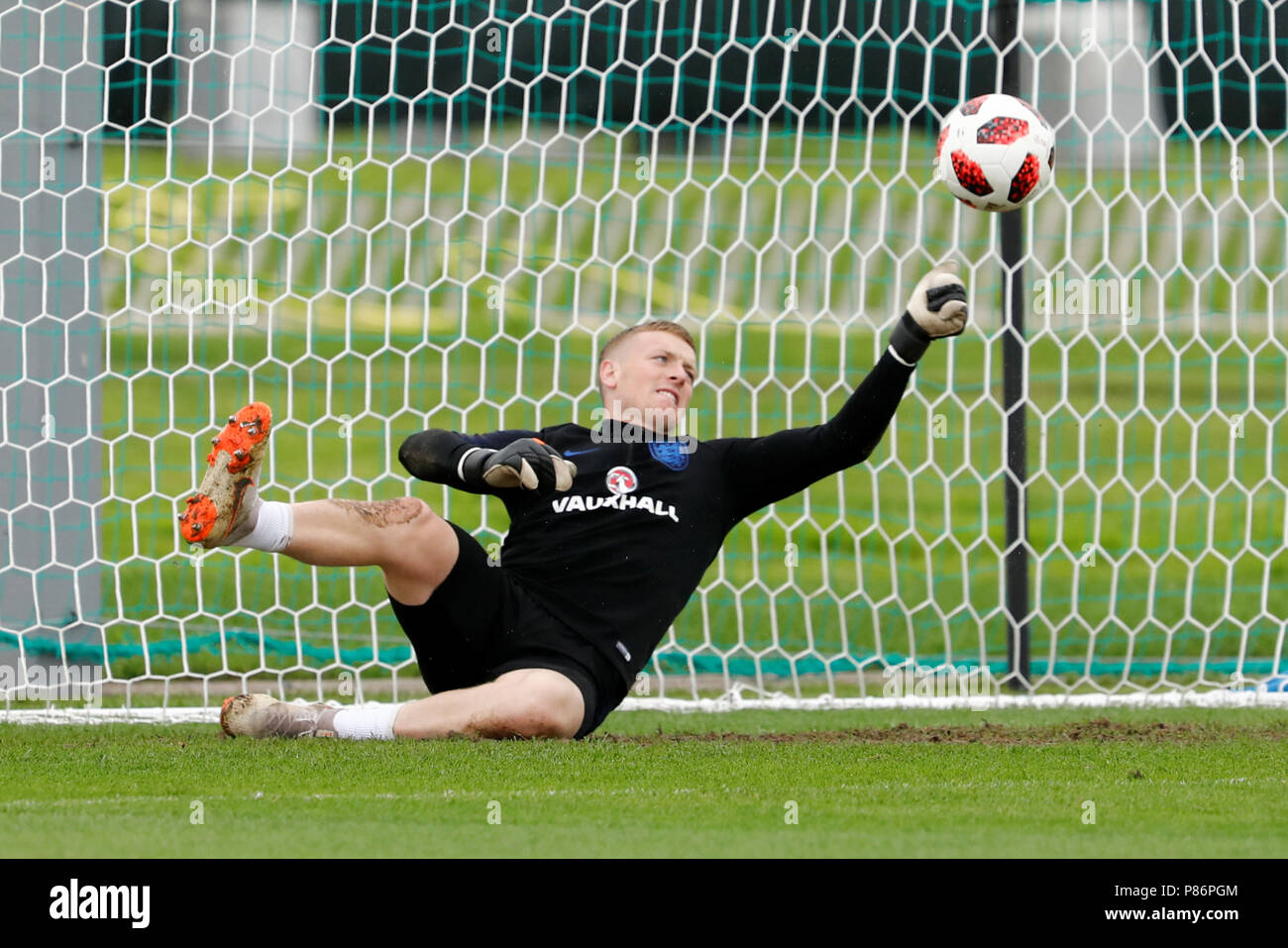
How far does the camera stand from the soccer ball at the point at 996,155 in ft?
18.5

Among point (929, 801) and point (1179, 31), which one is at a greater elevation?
point (1179, 31)

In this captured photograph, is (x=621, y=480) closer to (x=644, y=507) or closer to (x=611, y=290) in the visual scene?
(x=644, y=507)

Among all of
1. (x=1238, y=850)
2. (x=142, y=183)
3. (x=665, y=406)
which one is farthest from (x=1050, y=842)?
(x=142, y=183)

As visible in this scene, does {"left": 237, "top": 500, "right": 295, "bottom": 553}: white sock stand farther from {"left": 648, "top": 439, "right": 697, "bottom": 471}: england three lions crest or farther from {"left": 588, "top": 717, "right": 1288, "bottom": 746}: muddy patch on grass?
{"left": 648, "top": 439, "right": 697, "bottom": 471}: england three lions crest

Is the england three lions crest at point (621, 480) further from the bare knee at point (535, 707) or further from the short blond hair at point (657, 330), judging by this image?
the bare knee at point (535, 707)

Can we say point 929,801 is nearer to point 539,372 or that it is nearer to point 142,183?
point 142,183

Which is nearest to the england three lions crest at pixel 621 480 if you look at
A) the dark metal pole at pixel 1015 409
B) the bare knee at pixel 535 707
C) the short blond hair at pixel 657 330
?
the short blond hair at pixel 657 330

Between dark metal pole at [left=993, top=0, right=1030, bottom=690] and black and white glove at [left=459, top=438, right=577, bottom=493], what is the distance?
2.58 m

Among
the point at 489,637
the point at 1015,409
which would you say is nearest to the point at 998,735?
the point at 489,637

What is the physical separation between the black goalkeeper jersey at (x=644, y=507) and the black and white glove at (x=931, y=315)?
0.08 m

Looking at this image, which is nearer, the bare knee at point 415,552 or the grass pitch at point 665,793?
the grass pitch at point 665,793

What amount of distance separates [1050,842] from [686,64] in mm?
6379

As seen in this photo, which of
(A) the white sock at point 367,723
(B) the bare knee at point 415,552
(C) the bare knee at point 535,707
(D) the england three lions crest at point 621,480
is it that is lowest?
(A) the white sock at point 367,723

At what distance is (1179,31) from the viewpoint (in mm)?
8383
